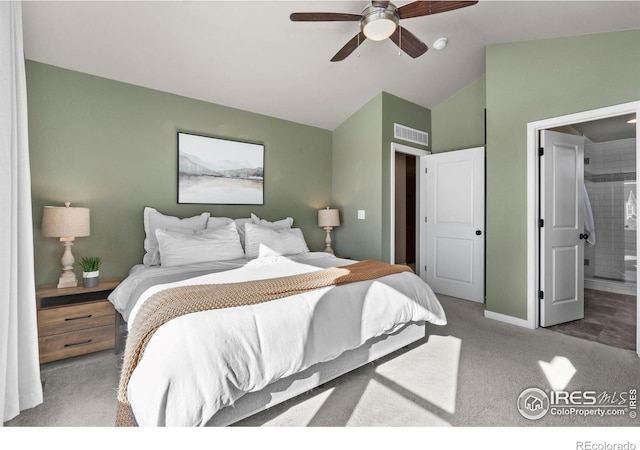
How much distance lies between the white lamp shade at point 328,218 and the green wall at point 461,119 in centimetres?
188

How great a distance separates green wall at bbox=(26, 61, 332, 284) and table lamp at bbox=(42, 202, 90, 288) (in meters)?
0.27

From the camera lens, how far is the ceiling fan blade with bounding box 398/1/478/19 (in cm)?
196

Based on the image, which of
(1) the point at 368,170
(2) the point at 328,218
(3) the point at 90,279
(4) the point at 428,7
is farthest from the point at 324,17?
(3) the point at 90,279

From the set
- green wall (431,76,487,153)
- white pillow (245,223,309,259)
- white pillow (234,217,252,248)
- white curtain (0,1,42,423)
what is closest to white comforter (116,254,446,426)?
white curtain (0,1,42,423)

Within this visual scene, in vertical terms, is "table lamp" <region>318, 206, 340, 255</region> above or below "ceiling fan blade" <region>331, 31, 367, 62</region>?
below

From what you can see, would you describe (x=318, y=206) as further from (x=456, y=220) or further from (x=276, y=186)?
(x=456, y=220)

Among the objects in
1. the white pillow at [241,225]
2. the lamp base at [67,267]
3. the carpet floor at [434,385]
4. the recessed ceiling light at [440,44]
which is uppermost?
the recessed ceiling light at [440,44]

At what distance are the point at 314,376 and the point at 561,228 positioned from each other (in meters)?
3.02

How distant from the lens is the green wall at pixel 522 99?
8.65ft

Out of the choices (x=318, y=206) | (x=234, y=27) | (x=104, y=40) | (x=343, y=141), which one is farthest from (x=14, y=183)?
(x=343, y=141)

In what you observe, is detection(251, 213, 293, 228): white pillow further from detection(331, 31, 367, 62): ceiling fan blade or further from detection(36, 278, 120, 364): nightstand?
detection(331, 31, 367, 62): ceiling fan blade

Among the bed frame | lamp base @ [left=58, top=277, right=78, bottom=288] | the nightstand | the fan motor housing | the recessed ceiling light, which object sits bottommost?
the bed frame

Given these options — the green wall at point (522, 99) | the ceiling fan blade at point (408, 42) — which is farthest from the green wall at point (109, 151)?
the green wall at point (522, 99)

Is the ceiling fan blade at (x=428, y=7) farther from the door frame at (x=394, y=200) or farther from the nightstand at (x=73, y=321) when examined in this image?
the nightstand at (x=73, y=321)
